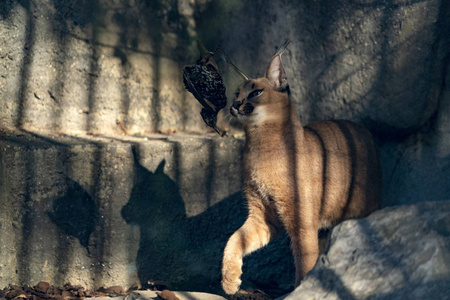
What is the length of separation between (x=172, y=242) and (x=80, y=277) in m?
Answer: 0.77

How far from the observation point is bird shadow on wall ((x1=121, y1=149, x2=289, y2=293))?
4195 millimetres

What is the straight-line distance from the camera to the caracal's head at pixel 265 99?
3.78 m

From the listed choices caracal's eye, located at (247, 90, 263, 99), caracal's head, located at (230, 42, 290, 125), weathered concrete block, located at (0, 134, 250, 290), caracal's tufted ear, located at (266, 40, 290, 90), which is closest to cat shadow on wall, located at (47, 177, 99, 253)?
weathered concrete block, located at (0, 134, 250, 290)

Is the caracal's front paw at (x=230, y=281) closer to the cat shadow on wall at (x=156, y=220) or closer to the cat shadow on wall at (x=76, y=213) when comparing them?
the cat shadow on wall at (x=156, y=220)

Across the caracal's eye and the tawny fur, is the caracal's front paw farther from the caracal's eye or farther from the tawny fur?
the caracal's eye

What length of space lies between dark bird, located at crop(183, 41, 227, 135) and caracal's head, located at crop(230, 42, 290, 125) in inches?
8.6

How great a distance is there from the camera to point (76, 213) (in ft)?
13.0

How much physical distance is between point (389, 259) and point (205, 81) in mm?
1624

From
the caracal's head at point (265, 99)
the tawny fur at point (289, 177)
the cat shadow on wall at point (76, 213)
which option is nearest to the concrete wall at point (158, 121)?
the cat shadow on wall at point (76, 213)

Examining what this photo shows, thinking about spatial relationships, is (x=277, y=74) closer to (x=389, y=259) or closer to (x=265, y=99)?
(x=265, y=99)

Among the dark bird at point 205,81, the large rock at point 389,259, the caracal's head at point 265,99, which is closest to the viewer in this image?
the large rock at point 389,259

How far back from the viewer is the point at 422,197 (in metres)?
4.15

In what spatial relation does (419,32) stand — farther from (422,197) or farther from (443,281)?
(443,281)

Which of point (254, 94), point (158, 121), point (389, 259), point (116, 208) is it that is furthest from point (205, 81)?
point (389, 259)
